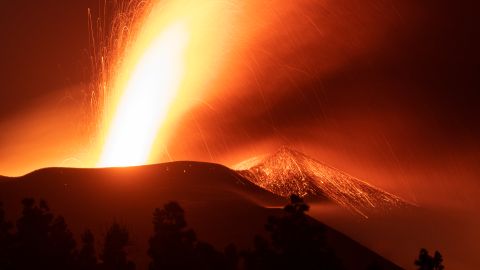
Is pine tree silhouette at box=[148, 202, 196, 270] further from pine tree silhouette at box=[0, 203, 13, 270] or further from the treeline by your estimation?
pine tree silhouette at box=[0, 203, 13, 270]

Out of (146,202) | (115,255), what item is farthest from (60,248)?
(146,202)

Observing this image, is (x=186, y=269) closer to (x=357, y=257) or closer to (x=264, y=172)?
(x=357, y=257)

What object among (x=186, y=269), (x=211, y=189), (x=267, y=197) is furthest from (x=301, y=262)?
→ (x=267, y=197)

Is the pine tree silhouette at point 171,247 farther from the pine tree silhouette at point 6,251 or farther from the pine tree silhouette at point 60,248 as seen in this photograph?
the pine tree silhouette at point 6,251

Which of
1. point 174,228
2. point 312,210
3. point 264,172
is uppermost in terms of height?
point 264,172

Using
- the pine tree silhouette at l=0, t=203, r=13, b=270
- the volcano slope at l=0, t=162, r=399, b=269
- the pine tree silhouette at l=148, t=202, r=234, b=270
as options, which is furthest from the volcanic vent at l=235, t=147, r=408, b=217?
the pine tree silhouette at l=0, t=203, r=13, b=270

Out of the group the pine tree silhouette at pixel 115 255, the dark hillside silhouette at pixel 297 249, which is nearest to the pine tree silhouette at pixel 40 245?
the pine tree silhouette at pixel 115 255
